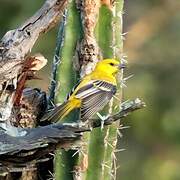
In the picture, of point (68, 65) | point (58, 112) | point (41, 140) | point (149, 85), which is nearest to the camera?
point (41, 140)

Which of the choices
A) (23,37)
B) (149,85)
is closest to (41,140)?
(23,37)

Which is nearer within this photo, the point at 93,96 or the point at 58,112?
the point at 58,112

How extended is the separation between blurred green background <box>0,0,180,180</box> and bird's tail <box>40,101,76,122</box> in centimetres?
396

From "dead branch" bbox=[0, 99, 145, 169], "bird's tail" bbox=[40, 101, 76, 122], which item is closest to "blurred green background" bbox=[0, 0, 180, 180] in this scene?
"bird's tail" bbox=[40, 101, 76, 122]

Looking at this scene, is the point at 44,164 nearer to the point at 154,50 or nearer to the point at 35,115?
the point at 35,115

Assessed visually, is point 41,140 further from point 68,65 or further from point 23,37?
point 68,65

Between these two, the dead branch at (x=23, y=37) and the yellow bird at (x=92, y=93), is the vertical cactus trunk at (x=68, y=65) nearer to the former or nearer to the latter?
the yellow bird at (x=92, y=93)

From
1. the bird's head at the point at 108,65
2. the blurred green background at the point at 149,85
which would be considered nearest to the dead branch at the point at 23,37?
the bird's head at the point at 108,65

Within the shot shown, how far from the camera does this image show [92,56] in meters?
4.36

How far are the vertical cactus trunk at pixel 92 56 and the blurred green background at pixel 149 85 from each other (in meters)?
3.83

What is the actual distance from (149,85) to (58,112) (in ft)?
15.6

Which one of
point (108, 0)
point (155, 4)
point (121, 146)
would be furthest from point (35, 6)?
point (108, 0)

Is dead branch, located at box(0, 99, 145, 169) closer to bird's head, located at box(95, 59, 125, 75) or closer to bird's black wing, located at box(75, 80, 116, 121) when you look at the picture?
bird's black wing, located at box(75, 80, 116, 121)

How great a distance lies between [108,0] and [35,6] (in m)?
5.20
